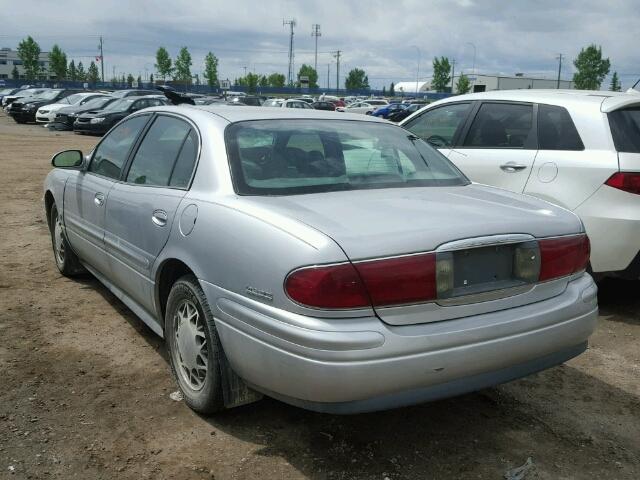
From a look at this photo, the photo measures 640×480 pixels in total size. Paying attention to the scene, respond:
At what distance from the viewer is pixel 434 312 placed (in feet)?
8.43

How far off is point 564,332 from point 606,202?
6.89 feet

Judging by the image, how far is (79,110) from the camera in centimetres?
2597

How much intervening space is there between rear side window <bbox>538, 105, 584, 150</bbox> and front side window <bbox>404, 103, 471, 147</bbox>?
87cm

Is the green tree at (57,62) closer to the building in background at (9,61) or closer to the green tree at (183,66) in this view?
the green tree at (183,66)

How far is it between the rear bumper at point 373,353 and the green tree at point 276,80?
136 m

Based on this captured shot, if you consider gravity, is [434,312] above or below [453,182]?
below

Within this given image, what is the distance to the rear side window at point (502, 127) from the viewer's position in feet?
17.7

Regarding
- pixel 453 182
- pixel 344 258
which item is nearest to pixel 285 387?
pixel 344 258

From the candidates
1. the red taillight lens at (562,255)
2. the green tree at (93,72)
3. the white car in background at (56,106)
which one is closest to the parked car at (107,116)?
the white car in background at (56,106)

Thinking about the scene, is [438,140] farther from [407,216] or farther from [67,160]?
[407,216]

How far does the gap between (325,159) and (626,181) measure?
95.5 inches

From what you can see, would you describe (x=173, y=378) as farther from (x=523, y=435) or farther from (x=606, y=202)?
(x=606, y=202)

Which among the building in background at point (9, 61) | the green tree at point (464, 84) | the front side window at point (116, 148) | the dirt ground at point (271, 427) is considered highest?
the building in background at point (9, 61)

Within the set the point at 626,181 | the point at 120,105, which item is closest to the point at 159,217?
the point at 626,181
